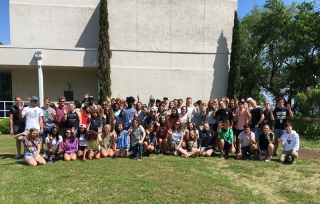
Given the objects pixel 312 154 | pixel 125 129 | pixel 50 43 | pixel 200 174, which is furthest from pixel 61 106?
pixel 50 43

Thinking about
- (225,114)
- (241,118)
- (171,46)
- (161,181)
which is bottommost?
(161,181)

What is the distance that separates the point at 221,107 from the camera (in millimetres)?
7660

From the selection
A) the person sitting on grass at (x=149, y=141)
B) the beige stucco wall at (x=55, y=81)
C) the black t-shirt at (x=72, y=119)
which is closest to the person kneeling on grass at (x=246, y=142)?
the person sitting on grass at (x=149, y=141)

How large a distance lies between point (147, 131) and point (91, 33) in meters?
10.1

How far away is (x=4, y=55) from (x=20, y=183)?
34.0ft

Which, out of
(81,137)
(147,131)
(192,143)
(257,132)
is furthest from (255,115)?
(81,137)

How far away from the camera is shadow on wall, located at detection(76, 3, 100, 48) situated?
15016 mm

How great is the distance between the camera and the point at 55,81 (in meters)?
15.0

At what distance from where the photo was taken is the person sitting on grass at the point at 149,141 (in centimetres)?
718

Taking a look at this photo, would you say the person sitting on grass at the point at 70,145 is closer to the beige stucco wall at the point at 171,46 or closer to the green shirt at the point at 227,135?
the green shirt at the point at 227,135

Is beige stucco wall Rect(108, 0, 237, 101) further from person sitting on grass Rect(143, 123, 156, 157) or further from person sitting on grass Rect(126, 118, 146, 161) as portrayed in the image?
person sitting on grass Rect(126, 118, 146, 161)

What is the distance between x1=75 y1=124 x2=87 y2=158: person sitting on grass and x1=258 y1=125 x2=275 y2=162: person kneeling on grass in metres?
4.93

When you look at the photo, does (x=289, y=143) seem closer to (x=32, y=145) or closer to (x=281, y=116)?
(x=281, y=116)

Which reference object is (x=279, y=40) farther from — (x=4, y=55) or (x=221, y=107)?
(x=4, y=55)
